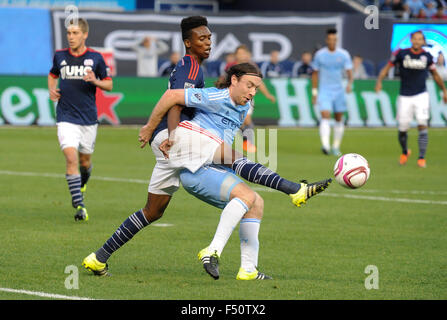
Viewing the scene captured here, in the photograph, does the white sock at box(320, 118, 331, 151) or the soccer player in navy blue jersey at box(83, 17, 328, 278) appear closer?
the soccer player in navy blue jersey at box(83, 17, 328, 278)

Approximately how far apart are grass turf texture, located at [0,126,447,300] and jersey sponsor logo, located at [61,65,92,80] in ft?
5.87

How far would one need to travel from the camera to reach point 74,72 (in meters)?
12.0

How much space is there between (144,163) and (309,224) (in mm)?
7708

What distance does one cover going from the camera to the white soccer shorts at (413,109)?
19.2m

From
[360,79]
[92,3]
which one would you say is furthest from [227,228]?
[92,3]

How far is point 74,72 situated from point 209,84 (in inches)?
569

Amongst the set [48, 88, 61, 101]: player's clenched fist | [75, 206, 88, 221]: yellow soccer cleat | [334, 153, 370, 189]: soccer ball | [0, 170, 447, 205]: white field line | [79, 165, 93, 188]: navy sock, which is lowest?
[0, 170, 447, 205]: white field line

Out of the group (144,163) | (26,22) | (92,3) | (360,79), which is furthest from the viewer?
(92,3)

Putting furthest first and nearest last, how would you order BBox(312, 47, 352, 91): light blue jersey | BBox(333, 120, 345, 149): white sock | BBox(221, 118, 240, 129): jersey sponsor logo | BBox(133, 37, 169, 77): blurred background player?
BBox(133, 37, 169, 77): blurred background player < BBox(312, 47, 352, 91): light blue jersey < BBox(333, 120, 345, 149): white sock < BBox(221, 118, 240, 129): jersey sponsor logo

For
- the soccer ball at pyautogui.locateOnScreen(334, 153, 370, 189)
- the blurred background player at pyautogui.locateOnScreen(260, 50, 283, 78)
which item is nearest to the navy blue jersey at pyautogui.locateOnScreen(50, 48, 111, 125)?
the soccer ball at pyautogui.locateOnScreen(334, 153, 370, 189)

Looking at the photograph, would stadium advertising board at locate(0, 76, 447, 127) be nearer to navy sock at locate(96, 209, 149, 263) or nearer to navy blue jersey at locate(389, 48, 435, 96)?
navy blue jersey at locate(389, 48, 435, 96)

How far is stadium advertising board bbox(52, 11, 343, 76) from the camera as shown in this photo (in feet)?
108

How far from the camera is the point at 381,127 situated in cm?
2781
